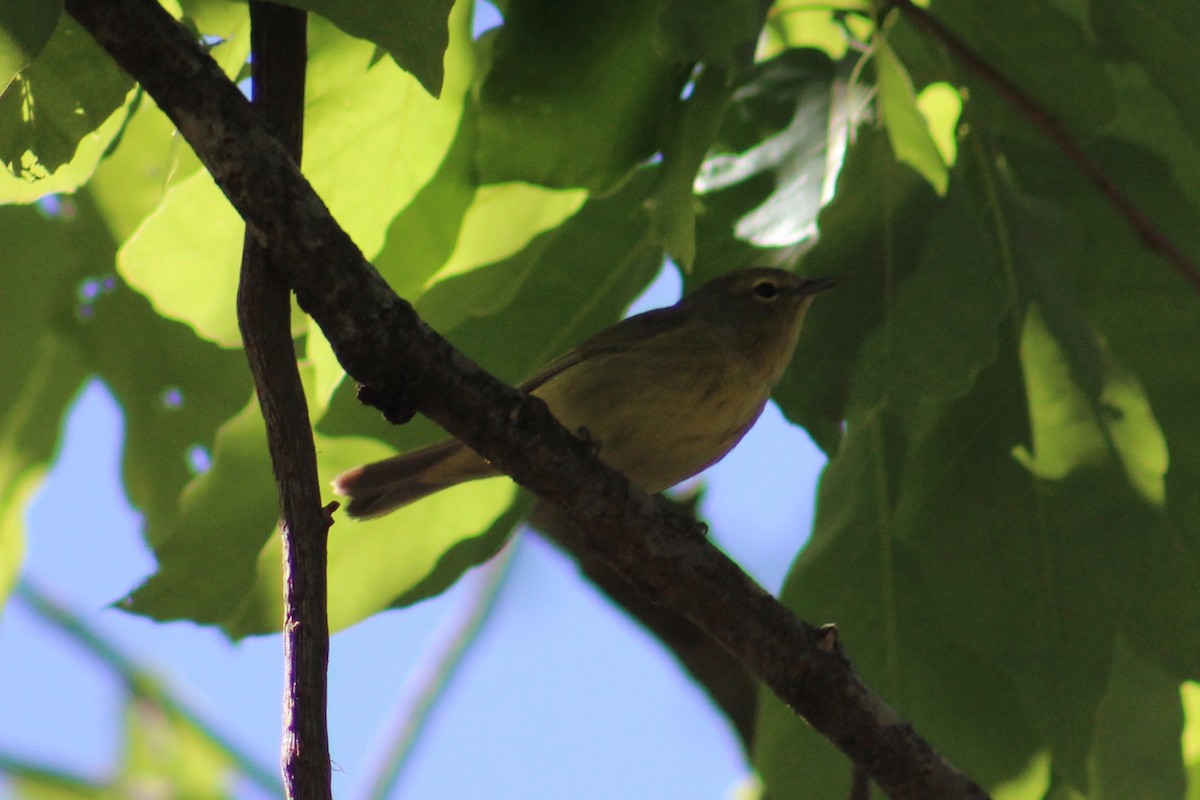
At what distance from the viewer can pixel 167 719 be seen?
4.42m

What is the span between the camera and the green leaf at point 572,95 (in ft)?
10.0

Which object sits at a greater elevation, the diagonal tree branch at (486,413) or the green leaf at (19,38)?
the green leaf at (19,38)

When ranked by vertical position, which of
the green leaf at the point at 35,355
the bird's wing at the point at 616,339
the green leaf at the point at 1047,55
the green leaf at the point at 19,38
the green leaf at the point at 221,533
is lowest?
the green leaf at the point at 1047,55

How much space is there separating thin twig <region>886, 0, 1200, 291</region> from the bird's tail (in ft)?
5.33

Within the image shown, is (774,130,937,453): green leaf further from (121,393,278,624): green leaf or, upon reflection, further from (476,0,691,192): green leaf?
(121,393,278,624): green leaf

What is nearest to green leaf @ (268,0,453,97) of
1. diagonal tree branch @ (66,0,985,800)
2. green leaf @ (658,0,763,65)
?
diagonal tree branch @ (66,0,985,800)

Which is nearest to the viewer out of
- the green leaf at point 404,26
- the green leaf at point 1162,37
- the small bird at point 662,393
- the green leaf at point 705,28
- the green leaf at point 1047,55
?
the green leaf at point 404,26

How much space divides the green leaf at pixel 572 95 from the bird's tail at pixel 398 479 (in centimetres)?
97

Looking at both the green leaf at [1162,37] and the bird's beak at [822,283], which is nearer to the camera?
the green leaf at [1162,37]

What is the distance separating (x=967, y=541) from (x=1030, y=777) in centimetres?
76

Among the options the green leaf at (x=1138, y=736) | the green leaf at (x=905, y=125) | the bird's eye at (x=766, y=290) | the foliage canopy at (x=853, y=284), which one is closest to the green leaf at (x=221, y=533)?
the foliage canopy at (x=853, y=284)

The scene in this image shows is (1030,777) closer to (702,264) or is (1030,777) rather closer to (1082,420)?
(1082,420)

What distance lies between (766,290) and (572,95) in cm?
237

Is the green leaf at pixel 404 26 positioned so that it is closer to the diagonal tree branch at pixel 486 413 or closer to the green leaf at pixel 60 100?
the diagonal tree branch at pixel 486 413
